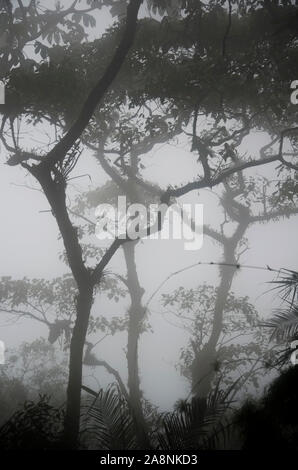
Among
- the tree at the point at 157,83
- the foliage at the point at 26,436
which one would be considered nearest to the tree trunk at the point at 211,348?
the tree at the point at 157,83

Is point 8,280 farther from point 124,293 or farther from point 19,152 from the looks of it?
point 19,152

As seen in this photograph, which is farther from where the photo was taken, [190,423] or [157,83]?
[157,83]

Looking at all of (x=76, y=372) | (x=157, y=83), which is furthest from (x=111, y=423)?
(x=157, y=83)

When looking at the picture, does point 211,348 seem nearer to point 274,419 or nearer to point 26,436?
point 274,419

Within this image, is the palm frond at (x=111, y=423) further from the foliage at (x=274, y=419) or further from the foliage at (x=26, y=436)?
the foliage at (x=274, y=419)

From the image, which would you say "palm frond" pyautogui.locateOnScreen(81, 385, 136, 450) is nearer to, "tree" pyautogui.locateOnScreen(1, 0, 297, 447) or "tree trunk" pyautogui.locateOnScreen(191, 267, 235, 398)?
"tree" pyautogui.locateOnScreen(1, 0, 297, 447)

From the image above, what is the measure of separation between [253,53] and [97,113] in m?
3.51

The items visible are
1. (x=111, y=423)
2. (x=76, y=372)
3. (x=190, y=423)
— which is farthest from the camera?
(x=76, y=372)

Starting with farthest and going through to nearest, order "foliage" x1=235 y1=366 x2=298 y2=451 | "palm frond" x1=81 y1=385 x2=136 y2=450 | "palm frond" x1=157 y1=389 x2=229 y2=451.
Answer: "palm frond" x1=81 y1=385 x2=136 y2=450, "palm frond" x1=157 y1=389 x2=229 y2=451, "foliage" x1=235 y1=366 x2=298 y2=451

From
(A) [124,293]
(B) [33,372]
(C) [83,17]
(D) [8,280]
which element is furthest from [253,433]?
(B) [33,372]

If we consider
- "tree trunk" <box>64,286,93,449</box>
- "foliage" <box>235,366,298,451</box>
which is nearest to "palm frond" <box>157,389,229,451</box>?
"foliage" <box>235,366,298,451</box>

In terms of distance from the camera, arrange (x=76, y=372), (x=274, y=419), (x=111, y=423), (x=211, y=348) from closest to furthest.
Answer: (x=274, y=419)
(x=111, y=423)
(x=76, y=372)
(x=211, y=348)

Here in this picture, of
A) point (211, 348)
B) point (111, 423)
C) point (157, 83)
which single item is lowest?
point (111, 423)

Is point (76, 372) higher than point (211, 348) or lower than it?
lower
